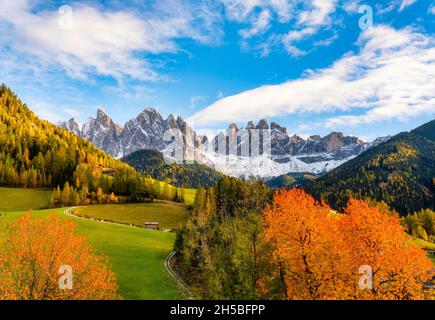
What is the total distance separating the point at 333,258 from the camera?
42031 millimetres

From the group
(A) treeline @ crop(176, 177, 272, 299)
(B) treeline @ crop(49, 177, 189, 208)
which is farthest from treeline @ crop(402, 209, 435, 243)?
(A) treeline @ crop(176, 177, 272, 299)

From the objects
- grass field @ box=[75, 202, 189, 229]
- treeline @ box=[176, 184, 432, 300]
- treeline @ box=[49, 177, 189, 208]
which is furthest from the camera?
treeline @ box=[49, 177, 189, 208]

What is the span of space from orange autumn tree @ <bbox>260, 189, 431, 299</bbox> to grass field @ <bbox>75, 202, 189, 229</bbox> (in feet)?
268

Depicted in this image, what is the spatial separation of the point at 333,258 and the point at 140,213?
360ft

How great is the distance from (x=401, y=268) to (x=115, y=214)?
11348cm

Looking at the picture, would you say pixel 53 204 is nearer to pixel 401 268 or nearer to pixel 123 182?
pixel 123 182

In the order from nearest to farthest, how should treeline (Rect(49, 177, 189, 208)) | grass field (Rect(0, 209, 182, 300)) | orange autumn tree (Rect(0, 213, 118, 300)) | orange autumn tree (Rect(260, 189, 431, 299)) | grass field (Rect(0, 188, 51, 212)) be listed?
1. orange autumn tree (Rect(0, 213, 118, 300))
2. orange autumn tree (Rect(260, 189, 431, 299))
3. grass field (Rect(0, 209, 182, 300))
4. grass field (Rect(0, 188, 51, 212))
5. treeline (Rect(49, 177, 189, 208))

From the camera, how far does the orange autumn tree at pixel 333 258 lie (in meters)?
39.6

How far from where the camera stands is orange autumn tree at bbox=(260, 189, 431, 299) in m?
39.6

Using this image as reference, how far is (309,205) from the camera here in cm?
4775

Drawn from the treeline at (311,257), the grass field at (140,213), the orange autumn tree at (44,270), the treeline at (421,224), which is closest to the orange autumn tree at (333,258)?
the treeline at (311,257)

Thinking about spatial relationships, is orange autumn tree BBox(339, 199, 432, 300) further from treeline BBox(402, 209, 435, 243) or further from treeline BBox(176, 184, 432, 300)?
treeline BBox(402, 209, 435, 243)
